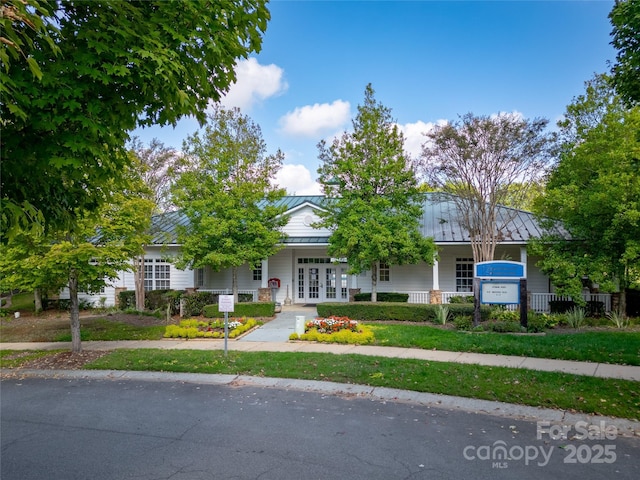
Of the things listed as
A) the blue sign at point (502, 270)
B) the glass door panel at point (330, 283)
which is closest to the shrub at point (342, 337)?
the blue sign at point (502, 270)

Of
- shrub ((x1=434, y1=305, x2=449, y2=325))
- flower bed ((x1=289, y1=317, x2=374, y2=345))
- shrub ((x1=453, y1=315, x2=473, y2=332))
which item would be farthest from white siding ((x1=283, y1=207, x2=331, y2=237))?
shrub ((x1=453, y1=315, x2=473, y2=332))

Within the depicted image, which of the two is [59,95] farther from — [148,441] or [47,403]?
[47,403]

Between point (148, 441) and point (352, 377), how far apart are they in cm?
410

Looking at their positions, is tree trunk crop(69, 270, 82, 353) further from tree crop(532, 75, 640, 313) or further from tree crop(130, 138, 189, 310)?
tree crop(532, 75, 640, 313)

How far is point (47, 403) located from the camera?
7555 mm

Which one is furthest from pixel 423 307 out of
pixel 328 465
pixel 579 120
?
pixel 328 465

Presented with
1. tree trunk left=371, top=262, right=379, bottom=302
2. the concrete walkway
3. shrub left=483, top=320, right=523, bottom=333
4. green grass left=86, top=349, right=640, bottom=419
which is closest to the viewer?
green grass left=86, top=349, right=640, bottom=419

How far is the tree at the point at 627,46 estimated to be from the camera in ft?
20.7

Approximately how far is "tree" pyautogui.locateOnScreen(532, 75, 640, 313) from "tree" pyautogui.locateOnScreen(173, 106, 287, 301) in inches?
426

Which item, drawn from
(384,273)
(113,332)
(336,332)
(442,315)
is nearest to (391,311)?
(442,315)

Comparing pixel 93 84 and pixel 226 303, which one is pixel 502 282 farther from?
pixel 93 84

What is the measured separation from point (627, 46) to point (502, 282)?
8.58 meters

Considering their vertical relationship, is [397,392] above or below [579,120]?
below

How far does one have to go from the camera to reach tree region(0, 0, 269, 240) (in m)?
3.57
